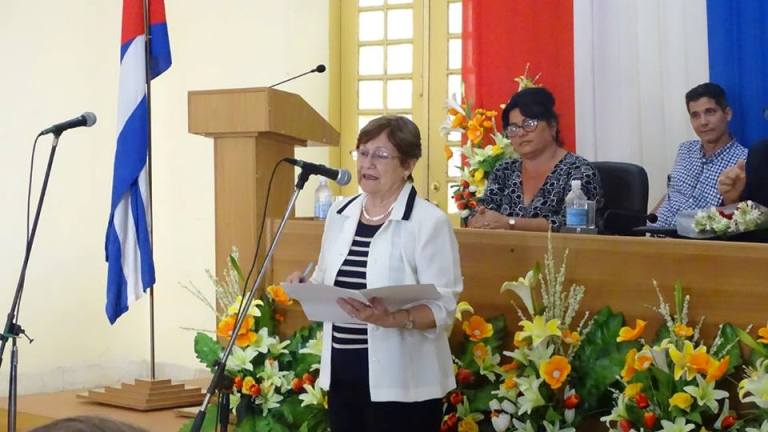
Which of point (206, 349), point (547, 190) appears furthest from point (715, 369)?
point (206, 349)

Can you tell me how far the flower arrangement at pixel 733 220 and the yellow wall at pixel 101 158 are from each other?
308 centimetres

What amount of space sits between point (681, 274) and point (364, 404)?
0.90m

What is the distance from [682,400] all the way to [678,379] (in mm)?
63

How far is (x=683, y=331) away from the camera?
2.83m

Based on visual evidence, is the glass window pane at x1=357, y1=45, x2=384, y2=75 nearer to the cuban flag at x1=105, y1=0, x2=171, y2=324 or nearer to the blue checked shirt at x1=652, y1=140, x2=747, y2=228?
the blue checked shirt at x1=652, y1=140, x2=747, y2=228

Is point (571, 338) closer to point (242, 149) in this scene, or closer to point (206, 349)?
point (206, 349)

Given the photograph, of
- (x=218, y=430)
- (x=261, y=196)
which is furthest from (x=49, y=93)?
(x=218, y=430)

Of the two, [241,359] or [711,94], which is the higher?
[711,94]

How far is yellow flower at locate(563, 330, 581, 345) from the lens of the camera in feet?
9.84

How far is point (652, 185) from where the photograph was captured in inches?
194

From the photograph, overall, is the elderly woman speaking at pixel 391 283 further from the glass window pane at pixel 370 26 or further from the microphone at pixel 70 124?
the glass window pane at pixel 370 26

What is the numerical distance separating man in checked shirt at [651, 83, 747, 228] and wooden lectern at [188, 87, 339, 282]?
1502 mm

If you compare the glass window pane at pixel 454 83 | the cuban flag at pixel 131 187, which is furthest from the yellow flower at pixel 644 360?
the glass window pane at pixel 454 83

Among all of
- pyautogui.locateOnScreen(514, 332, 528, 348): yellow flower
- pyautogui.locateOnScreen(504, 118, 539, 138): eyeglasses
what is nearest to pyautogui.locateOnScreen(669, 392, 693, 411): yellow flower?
pyautogui.locateOnScreen(514, 332, 528, 348): yellow flower
